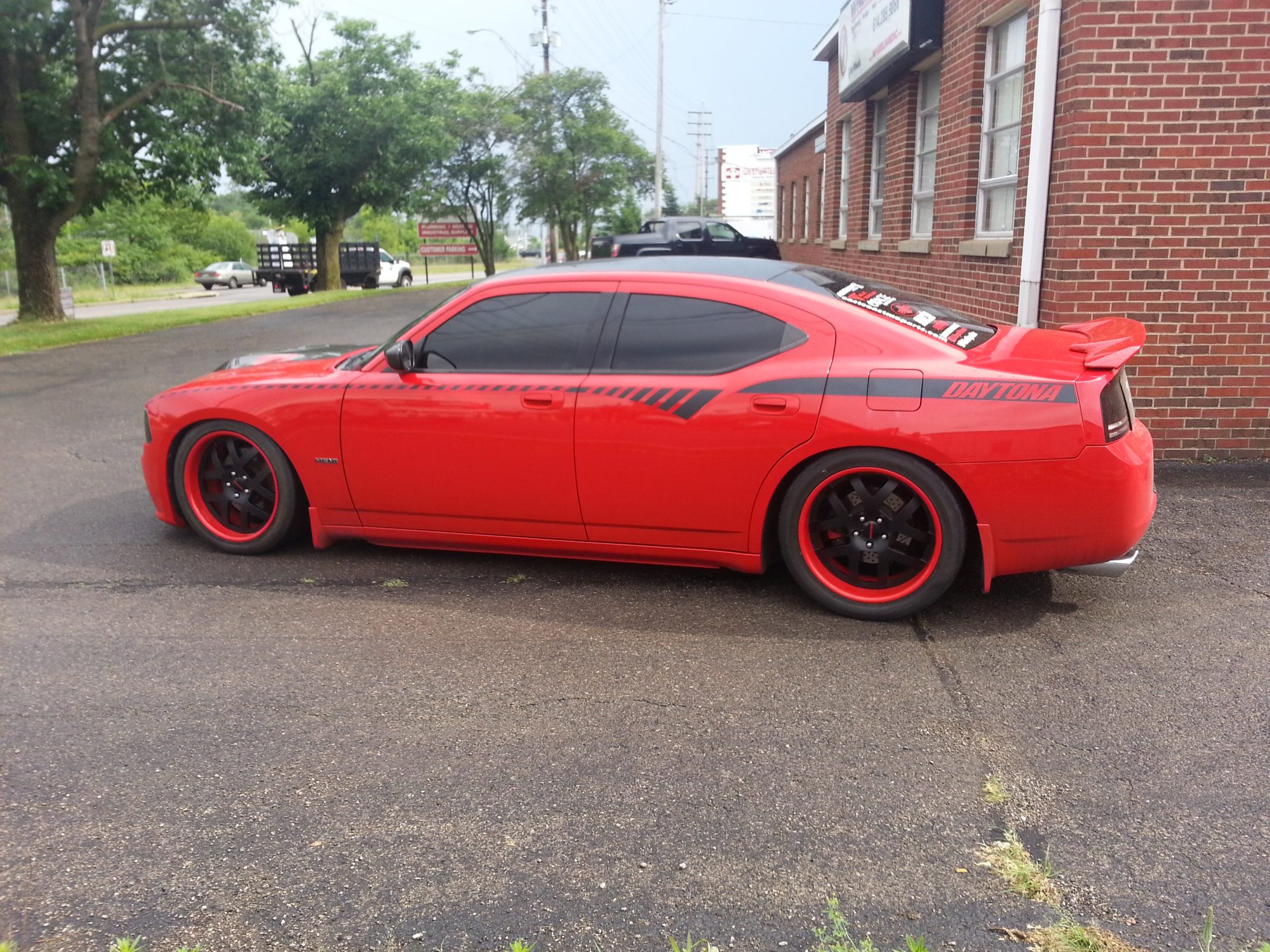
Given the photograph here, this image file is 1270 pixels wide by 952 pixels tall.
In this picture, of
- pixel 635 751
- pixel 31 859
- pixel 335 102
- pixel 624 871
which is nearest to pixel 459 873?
pixel 624 871

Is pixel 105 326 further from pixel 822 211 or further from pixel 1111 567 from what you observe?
pixel 1111 567

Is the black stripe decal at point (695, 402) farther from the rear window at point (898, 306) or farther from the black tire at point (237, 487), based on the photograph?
the black tire at point (237, 487)

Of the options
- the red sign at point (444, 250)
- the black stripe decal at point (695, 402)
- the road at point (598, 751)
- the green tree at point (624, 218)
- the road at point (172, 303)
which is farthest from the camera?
the red sign at point (444, 250)

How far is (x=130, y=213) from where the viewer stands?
63.7 meters

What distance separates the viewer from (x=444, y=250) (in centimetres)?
5969

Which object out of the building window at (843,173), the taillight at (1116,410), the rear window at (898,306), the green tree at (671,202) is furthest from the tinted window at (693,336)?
the green tree at (671,202)

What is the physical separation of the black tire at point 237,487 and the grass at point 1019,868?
146 inches

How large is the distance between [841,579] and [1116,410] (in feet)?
4.21

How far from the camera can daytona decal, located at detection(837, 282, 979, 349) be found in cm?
451

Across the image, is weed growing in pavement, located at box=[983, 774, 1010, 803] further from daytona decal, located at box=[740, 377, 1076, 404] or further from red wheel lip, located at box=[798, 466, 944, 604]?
daytona decal, located at box=[740, 377, 1076, 404]

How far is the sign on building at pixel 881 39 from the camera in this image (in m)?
10.9

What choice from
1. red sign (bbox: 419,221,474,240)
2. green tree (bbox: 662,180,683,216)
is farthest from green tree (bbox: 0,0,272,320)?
green tree (bbox: 662,180,683,216)

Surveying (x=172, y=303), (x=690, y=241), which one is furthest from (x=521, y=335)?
(x=172, y=303)

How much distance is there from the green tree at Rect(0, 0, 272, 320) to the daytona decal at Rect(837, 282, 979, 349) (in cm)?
1784
